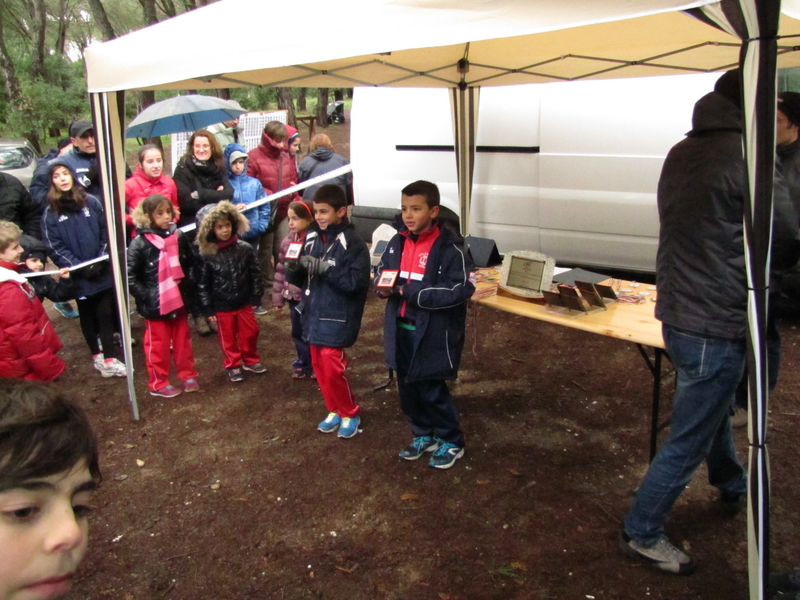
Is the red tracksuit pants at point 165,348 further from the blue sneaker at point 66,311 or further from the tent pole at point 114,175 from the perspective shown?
the blue sneaker at point 66,311

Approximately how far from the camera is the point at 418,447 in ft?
11.6

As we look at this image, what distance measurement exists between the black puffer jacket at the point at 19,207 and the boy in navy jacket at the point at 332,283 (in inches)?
108

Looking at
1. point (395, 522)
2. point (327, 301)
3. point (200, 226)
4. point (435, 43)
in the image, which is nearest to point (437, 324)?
point (327, 301)

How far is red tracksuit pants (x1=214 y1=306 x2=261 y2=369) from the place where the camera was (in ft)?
14.9

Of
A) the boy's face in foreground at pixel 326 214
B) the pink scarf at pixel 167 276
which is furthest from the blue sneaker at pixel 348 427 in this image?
the pink scarf at pixel 167 276

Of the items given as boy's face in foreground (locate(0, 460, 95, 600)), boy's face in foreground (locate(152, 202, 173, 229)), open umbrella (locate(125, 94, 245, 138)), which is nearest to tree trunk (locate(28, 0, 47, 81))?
open umbrella (locate(125, 94, 245, 138))

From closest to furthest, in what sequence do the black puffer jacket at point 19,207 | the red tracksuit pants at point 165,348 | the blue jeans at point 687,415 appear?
the blue jeans at point 687,415, the red tracksuit pants at point 165,348, the black puffer jacket at point 19,207

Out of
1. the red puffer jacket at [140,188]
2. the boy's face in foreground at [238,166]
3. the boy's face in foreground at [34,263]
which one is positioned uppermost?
the boy's face in foreground at [238,166]

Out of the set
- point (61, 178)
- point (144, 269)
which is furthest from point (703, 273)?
point (61, 178)

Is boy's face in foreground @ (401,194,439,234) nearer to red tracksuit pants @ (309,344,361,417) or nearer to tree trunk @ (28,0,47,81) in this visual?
red tracksuit pants @ (309,344,361,417)

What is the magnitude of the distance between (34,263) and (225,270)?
4.69ft

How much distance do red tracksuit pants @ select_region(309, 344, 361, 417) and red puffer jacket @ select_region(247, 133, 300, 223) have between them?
119 inches

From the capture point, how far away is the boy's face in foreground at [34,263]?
4.46 meters

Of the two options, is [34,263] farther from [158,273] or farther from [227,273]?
[227,273]
